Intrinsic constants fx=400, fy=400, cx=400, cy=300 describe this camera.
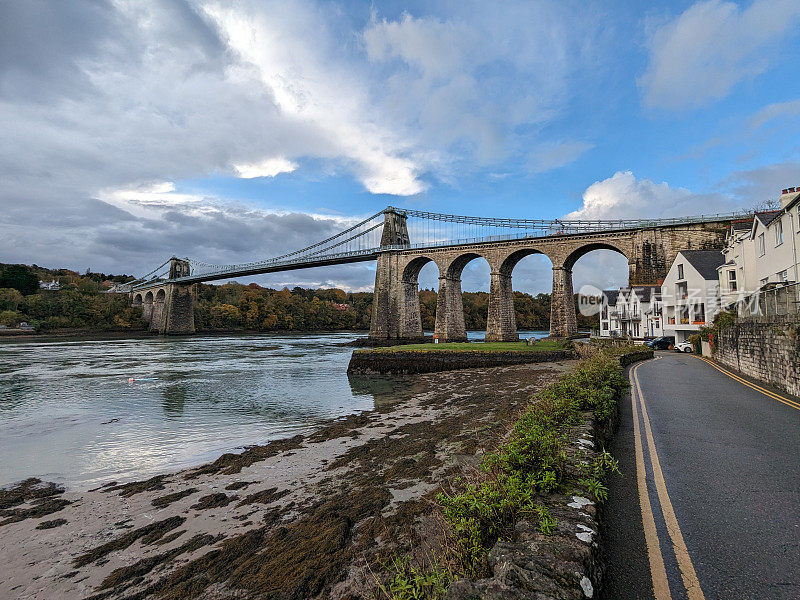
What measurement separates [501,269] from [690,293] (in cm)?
2153

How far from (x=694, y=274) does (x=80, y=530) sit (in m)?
40.5

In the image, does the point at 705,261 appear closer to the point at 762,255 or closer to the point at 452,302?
the point at 762,255

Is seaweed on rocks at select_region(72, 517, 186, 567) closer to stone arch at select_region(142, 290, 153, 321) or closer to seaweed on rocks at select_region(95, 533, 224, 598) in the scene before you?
seaweed on rocks at select_region(95, 533, 224, 598)

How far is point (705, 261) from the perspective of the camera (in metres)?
34.1

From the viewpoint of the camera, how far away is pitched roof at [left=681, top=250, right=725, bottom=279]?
32406 millimetres

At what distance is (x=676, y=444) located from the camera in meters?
6.67

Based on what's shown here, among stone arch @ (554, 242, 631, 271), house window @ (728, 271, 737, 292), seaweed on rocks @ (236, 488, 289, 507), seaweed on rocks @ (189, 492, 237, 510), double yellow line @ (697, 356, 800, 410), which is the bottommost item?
seaweed on rocks @ (189, 492, 237, 510)

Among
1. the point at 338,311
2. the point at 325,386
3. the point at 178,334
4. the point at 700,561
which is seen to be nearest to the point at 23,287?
the point at 178,334

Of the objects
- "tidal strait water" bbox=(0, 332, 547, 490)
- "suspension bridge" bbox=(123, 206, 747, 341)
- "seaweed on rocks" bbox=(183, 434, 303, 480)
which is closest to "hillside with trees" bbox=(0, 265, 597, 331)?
"suspension bridge" bbox=(123, 206, 747, 341)

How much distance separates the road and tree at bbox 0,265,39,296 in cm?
14075

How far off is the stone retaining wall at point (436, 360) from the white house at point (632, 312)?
20.3 metres

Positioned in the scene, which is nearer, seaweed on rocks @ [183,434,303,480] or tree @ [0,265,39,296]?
seaweed on rocks @ [183,434,303,480]

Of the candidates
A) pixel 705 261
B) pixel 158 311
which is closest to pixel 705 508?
pixel 705 261

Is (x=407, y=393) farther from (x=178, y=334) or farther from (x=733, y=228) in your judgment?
(x=178, y=334)
